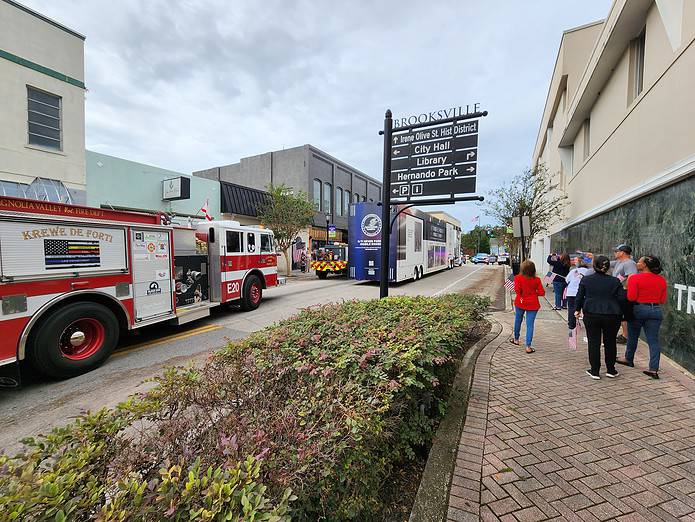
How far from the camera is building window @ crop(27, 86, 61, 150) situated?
10750mm

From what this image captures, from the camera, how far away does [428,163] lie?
6422 millimetres

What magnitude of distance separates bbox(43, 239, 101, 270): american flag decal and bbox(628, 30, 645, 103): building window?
38.9ft

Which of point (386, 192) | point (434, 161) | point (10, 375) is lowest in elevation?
point (10, 375)

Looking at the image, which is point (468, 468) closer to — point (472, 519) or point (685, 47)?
point (472, 519)

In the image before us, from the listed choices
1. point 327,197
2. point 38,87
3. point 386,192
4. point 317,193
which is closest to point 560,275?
point 386,192

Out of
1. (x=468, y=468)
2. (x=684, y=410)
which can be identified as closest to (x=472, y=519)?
(x=468, y=468)

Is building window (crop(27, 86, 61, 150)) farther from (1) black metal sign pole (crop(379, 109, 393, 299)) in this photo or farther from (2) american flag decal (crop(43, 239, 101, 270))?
(1) black metal sign pole (crop(379, 109, 393, 299))

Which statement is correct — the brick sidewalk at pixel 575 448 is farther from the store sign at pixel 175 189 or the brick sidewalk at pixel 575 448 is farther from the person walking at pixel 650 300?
the store sign at pixel 175 189

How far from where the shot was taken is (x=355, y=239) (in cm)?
1580

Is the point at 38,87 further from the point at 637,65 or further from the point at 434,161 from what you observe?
the point at 637,65

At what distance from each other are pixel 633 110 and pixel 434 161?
490cm

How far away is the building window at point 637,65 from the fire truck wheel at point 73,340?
40.0ft

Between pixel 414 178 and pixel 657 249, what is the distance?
4394mm

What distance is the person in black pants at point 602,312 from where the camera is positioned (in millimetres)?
4293
